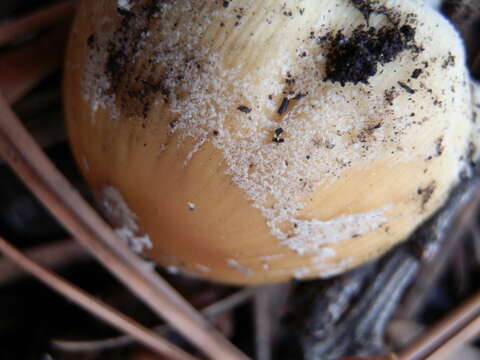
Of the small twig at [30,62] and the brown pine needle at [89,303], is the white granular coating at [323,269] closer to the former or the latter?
the brown pine needle at [89,303]

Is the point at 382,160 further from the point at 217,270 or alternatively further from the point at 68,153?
the point at 68,153

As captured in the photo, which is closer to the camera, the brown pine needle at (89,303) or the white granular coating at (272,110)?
the white granular coating at (272,110)

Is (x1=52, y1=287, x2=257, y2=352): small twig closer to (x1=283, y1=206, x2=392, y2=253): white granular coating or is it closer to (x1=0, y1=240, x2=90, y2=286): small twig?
(x1=0, y1=240, x2=90, y2=286): small twig

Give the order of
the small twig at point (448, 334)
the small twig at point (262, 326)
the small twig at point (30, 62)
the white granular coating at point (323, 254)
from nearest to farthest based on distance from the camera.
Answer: the white granular coating at point (323, 254) < the small twig at point (448, 334) < the small twig at point (30, 62) < the small twig at point (262, 326)

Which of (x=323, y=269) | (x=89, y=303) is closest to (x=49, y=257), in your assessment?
(x=89, y=303)

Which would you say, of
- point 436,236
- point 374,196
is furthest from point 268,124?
point 436,236

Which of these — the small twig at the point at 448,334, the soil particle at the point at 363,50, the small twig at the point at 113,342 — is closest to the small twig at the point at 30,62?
the small twig at the point at 113,342
